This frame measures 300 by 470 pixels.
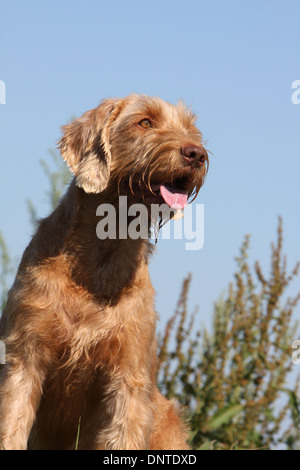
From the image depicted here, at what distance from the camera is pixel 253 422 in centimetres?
763

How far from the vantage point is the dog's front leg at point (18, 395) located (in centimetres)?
550

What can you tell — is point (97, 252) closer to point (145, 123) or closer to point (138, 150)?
point (138, 150)

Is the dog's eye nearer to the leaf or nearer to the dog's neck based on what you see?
the dog's neck

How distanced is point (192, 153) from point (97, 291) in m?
1.22

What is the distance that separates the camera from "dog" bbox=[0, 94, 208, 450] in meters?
5.49

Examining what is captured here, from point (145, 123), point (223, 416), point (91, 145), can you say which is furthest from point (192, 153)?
point (223, 416)

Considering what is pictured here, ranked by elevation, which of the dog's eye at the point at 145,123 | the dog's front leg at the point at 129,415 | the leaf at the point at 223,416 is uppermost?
the dog's eye at the point at 145,123

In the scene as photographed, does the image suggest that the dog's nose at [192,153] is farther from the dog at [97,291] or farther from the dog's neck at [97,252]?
the dog's neck at [97,252]

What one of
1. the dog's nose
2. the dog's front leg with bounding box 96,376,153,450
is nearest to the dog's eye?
the dog's nose

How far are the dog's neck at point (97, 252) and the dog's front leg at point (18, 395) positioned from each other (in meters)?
0.72

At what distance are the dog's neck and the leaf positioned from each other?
8.50ft

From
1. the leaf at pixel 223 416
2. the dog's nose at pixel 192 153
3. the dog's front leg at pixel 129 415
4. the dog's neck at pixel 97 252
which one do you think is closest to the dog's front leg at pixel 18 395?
the dog's front leg at pixel 129 415
